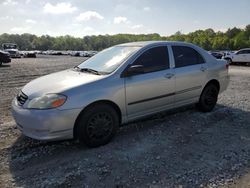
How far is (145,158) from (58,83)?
1.78 m

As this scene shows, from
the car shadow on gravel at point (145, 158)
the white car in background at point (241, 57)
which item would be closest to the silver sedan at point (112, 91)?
the car shadow on gravel at point (145, 158)

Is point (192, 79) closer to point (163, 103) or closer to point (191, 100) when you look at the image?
point (191, 100)

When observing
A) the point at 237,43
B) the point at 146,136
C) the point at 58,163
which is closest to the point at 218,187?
the point at 146,136

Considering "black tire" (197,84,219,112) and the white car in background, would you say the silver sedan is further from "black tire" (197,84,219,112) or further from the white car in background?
the white car in background

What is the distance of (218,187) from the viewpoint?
3.38 metres

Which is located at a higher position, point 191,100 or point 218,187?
point 191,100

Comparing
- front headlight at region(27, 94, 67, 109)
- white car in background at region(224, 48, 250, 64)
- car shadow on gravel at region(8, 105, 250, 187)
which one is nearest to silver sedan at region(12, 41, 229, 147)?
front headlight at region(27, 94, 67, 109)

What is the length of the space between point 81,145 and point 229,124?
117 inches

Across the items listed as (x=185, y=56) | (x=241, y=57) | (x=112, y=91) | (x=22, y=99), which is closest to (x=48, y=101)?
(x=22, y=99)

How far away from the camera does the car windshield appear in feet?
16.0

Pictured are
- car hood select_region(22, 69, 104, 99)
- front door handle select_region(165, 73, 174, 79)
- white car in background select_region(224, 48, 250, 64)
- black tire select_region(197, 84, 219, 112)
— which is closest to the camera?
car hood select_region(22, 69, 104, 99)

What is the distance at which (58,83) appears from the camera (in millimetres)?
4457

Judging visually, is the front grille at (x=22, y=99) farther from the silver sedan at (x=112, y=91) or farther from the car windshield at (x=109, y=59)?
the car windshield at (x=109, y=59)

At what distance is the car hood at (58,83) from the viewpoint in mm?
4230
